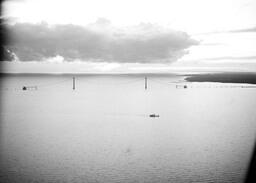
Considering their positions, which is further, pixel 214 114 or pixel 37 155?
pixel 214 114

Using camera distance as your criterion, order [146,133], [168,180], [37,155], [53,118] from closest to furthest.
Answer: [168,180], [37,155], [146,133], [53,118]

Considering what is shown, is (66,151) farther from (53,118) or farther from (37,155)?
(53,118)

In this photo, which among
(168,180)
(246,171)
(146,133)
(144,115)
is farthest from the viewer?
(144,115)

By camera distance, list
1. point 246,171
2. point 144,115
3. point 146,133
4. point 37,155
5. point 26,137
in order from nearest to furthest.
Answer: point 246,171 < point 37,155 < point 26,137 < point 146,133 < point 144,115

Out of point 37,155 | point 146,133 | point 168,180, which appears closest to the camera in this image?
point 168,180

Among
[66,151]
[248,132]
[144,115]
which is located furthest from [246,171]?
[144,115]

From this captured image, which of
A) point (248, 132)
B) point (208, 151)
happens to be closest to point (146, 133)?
point (208, 151)

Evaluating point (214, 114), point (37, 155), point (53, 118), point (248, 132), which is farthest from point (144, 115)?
point (37, 155)

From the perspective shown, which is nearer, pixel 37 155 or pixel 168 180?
pixel 168 180

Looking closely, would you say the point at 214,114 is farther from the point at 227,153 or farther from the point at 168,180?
the point at 168,180
